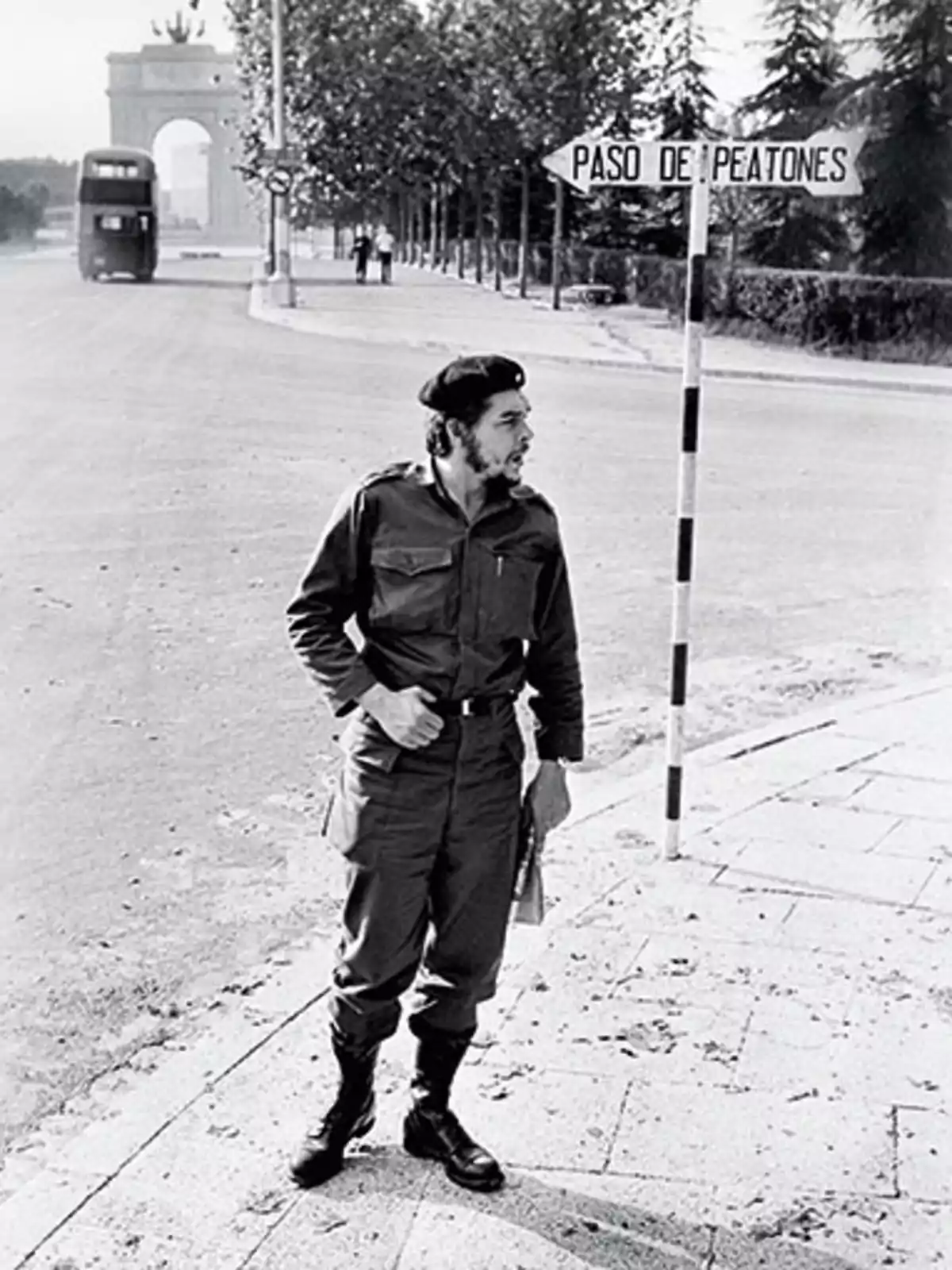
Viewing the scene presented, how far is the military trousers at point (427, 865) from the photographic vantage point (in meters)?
3.20

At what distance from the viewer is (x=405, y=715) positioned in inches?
123

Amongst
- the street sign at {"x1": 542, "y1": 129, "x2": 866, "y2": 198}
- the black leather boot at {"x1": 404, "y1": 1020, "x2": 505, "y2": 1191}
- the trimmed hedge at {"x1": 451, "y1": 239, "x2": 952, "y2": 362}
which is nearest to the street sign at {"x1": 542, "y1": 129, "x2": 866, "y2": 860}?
the street sign at {"x1": 542, "y1": 129, "x2": 866, "y2": 198}

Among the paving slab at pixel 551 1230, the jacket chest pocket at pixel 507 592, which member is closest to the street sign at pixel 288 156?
the jacket chest pocket at pixel 507 592

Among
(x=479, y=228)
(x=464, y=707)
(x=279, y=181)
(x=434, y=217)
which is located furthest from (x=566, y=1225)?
(x=279, y=181)

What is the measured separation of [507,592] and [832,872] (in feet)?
7.24

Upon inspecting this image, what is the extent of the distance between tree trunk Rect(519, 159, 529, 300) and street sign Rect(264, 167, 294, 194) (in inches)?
52.9

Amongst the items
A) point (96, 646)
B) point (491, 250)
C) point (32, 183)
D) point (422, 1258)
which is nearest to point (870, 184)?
point (491, 250)

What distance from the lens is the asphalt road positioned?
469 centimetres

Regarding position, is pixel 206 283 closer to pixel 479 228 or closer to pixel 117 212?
pixel 117 212

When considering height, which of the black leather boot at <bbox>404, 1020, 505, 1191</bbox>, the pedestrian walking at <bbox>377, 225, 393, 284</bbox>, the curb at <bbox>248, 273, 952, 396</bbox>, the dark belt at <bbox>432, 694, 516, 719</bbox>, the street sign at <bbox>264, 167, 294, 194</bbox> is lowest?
the black leather boot at <bbox>404, 1020, 505, 1191</bbox>

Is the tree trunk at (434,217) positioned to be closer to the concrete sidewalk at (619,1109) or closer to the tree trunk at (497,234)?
the tree trunk at (497,234)

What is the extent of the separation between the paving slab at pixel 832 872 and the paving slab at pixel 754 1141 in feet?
4.27

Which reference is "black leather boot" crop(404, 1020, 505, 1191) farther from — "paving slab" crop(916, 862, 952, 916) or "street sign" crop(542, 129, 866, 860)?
"street sign" crop(542, 129, 866, 860)

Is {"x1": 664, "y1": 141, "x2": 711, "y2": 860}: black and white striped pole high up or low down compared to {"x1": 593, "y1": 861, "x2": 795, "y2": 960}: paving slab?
up
